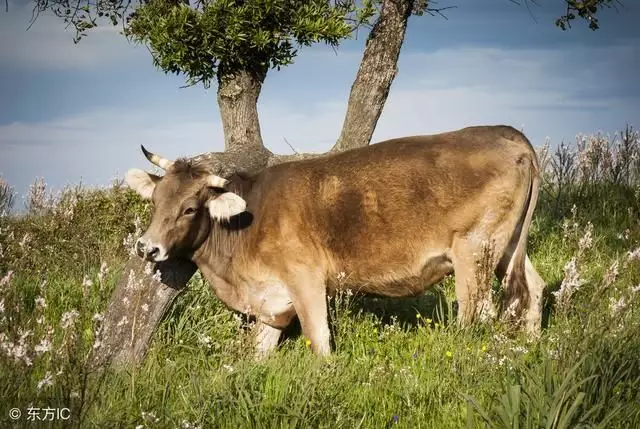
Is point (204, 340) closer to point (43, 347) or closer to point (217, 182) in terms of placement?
point (217, 182)

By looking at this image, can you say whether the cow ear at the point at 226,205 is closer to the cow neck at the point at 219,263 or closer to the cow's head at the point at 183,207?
the cow's head at the point at 183,207

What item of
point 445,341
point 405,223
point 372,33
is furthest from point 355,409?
point 372,33

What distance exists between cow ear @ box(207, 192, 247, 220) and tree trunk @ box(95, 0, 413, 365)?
32.3 inches

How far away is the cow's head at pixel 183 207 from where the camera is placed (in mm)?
7094

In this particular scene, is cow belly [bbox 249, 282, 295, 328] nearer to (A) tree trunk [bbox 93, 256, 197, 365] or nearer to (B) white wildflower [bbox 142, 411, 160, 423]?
(A) tree trunk [bbox 93, 256, 197, 365]

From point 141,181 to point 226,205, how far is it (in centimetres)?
107

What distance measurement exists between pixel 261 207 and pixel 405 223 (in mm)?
1449

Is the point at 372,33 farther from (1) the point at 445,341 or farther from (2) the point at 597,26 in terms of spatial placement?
(1) the point at 445,341

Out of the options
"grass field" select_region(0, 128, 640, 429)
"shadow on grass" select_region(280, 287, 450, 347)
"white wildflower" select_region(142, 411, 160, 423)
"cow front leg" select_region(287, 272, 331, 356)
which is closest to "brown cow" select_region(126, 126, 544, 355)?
"cow front leg" select_region(287, 272, 331, 356)

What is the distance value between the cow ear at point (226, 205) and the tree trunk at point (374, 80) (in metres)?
3.13

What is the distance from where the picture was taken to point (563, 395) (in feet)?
14.2

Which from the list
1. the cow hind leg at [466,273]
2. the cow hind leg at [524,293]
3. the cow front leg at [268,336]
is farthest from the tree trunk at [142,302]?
the cow hind leg at [524,293]

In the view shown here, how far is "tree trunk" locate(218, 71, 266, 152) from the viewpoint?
36.7 ft

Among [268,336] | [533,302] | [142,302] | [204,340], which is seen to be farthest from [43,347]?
[533,302]
